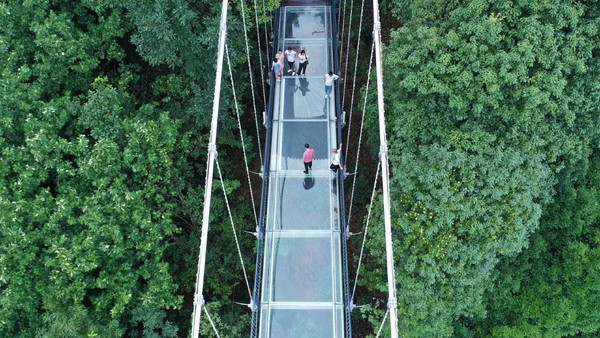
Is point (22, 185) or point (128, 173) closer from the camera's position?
point (22, 185)

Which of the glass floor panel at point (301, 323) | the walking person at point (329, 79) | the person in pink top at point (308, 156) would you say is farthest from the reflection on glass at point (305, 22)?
the glass floor panel at point (301, 323)

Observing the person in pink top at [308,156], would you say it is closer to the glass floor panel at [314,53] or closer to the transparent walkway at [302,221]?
the transparent walkway at [302,221]

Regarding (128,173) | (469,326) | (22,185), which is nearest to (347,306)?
(469,326)

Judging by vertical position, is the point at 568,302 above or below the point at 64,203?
below

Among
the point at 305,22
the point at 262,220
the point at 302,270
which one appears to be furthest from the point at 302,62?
the point at 302,270

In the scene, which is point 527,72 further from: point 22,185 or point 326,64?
point 22,185

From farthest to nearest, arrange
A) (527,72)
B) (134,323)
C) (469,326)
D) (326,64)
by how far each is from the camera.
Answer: (326,64), (469,326), (134,323), (527,72)
